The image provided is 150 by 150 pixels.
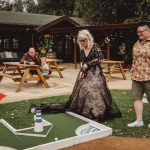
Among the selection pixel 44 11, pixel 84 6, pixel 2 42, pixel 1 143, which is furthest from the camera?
pixel 44 11

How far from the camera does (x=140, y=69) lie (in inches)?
249

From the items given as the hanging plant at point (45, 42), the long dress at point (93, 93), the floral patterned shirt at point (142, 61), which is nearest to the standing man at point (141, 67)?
the floral patterned shirt at point (142, 61)

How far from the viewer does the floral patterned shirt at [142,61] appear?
6.25 metres

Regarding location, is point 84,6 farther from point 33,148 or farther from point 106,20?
point 33,148

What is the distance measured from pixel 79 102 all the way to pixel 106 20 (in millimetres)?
22804

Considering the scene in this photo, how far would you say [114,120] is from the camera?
23.1ft

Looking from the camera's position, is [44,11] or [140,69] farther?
[44,11]

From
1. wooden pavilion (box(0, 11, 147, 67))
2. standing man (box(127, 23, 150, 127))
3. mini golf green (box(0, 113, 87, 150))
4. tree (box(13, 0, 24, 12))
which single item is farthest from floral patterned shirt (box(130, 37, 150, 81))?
tree (box(13, 0, 24, 12))

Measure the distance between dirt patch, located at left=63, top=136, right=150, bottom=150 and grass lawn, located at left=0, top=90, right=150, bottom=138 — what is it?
0.32 meters

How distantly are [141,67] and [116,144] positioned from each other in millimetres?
1608

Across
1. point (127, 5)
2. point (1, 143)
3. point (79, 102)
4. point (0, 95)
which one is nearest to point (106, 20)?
point (127, 5)

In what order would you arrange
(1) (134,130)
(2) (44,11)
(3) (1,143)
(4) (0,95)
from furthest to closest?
(2) (44,11)
(4) (0,95)
(1) (134,130)
(3) (1,143)

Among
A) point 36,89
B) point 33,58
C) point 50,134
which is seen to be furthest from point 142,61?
point 33,58

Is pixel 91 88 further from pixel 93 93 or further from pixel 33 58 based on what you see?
pixel 33 58
